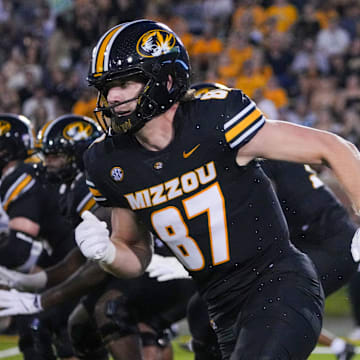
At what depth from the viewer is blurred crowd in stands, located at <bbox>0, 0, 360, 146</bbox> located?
31.0ft

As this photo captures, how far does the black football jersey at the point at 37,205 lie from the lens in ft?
15.6

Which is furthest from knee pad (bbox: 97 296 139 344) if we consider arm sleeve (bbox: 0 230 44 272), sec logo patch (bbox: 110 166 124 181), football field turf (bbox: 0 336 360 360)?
football field turf (bbox: 0 336 360 360)

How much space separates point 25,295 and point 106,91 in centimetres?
169

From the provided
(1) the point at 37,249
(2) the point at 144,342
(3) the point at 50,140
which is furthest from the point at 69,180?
(2) the point at 144,342

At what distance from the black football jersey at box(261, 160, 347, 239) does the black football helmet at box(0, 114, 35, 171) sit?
5.51 feet

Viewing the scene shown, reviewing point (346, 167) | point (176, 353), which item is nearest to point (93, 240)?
point (346, 167)

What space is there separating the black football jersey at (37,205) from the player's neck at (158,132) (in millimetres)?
1846

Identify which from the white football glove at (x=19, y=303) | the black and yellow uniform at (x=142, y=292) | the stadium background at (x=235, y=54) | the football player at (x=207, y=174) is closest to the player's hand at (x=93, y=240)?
the football player at (x=207, y=174)

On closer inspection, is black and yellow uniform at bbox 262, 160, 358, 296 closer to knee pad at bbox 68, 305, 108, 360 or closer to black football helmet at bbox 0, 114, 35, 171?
knee pad at bbox 68, 305, 108, 360

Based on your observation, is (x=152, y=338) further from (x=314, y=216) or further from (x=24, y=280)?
(x=314, y=216)

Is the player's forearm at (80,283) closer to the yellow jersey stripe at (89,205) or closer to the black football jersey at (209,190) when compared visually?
the yellow jersey stripe at (89,205)

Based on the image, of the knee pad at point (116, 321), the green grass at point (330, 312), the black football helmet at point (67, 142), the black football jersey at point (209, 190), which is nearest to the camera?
the black football jersey at point (209, 190)

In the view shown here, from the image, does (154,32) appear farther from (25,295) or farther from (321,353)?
(321,353)

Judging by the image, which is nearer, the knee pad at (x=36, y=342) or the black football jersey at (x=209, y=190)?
the black football jersey at (x=209, y=190)
